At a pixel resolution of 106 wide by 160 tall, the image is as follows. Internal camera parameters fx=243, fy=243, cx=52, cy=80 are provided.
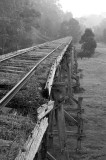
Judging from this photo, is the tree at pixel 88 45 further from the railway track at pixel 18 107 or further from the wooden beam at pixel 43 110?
the wooden beam at pixel 43 110

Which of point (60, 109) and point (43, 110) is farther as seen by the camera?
point (60, 109)

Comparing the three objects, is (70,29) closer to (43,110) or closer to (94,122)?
(94,122)

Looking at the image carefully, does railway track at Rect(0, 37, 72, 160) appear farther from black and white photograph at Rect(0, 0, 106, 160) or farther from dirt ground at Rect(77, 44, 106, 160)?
dirt ground at Rect(77, 44, 106, 160)

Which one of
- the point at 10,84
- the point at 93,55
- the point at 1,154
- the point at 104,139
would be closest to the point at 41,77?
the point at 10,84

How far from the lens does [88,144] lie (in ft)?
30.6

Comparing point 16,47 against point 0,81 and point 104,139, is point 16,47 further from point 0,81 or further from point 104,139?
point 0,81

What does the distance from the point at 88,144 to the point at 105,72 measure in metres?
20.9

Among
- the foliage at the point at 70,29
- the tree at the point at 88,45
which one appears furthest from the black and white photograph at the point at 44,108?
the foliage at the point at 70,29

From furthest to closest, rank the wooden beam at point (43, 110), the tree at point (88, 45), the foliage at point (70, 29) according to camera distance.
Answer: the foliage at point (70, 29)
the tree at point (88, 45)
the wooden beam at point (43, 110)

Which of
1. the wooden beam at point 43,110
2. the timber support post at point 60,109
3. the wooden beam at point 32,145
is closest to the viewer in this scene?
the wooden beam at point 32,145

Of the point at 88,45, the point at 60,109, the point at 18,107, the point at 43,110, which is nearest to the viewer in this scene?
the point at 43,110

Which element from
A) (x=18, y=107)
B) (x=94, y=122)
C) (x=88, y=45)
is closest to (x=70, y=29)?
(x=88, y=45)

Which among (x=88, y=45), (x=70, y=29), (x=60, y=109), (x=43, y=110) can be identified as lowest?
(x=60, y=109)

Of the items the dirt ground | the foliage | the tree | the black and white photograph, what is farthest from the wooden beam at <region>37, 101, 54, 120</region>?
the foliage
